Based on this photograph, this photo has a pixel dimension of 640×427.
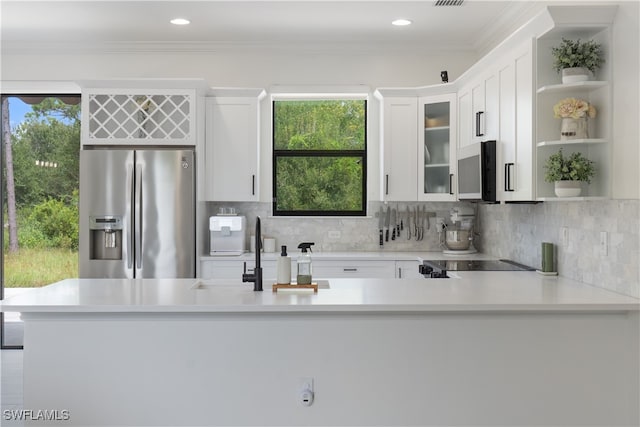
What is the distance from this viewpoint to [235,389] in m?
2.63

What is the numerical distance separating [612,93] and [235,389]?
228 centimetres

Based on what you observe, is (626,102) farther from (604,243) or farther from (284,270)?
(284,270)

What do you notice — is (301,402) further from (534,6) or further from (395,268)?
(534,6)

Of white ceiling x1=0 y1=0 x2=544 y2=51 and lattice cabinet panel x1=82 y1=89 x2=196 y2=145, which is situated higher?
white ceiling x1=0 y1=0 x2=544 y2=51

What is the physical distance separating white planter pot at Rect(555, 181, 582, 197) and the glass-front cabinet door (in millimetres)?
1870

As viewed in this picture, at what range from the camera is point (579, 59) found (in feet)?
9.73

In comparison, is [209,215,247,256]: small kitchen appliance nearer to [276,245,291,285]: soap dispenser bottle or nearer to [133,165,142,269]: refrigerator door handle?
[133,165,142,269]: refrigerator door handle

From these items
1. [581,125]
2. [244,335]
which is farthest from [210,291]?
[581,125]

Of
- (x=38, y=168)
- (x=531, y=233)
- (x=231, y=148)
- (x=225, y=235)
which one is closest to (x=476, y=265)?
(x=531, y=233)

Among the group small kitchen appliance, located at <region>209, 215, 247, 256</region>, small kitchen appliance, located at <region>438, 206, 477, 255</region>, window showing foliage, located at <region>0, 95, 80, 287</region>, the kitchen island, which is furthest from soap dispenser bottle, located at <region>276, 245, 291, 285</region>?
window showing foliage, located at <region>0, 95, 80, 287</region>

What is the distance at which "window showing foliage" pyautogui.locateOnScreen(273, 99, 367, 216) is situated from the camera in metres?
5.52

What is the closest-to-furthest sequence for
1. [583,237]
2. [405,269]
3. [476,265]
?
[583,237] → [476,265] → [405,269]

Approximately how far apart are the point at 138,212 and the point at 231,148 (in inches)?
37.8

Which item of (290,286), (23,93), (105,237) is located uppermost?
(23,93)
